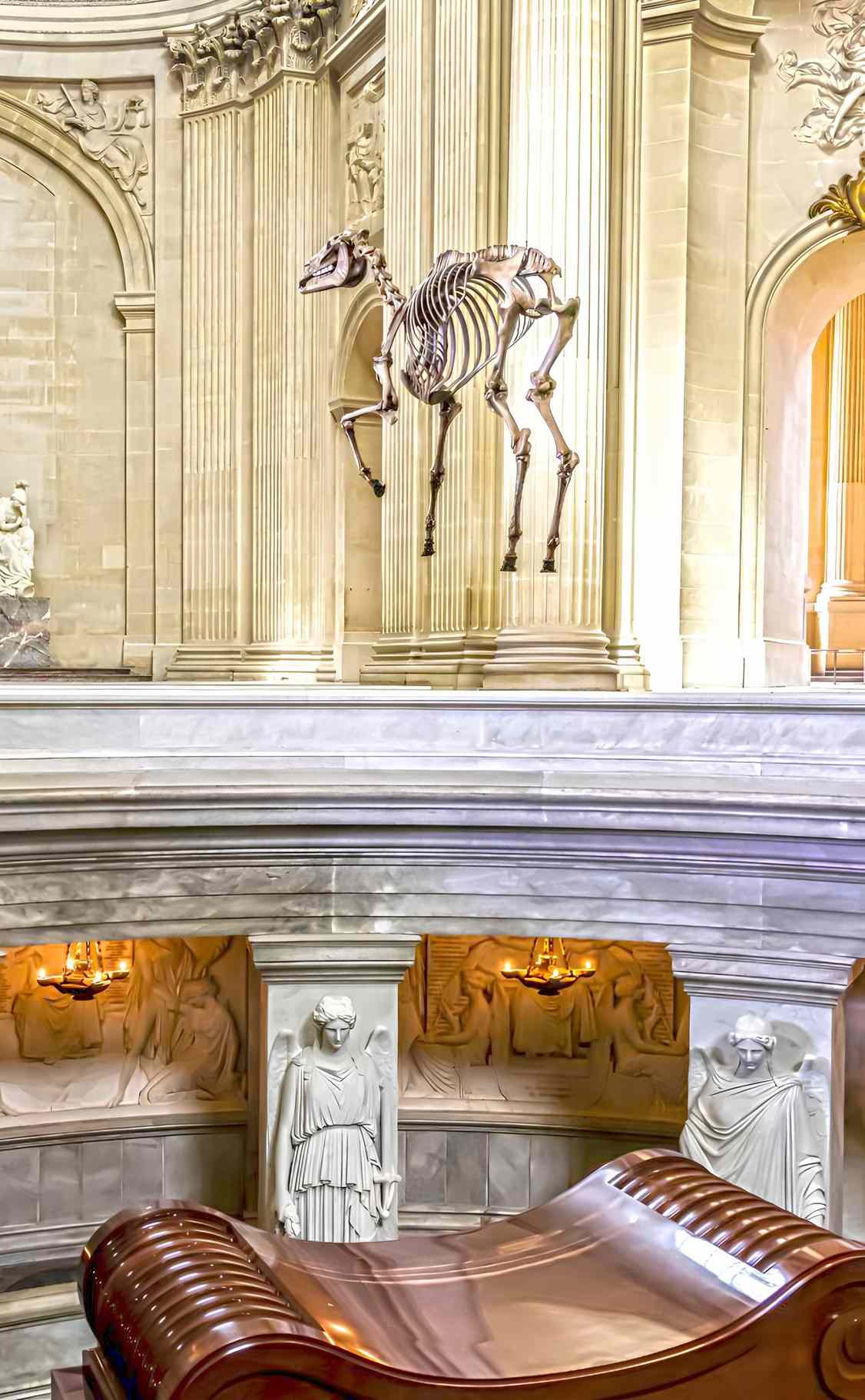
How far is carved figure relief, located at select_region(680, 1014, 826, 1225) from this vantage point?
625 centimetres

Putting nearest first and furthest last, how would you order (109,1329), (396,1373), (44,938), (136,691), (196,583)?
(396,1373), (109,1329), (44,938), (136,691), (196,583)

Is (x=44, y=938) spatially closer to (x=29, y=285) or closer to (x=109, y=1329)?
(x=109, y=1329)

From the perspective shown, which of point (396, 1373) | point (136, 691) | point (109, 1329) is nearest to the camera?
point (396, 1373)

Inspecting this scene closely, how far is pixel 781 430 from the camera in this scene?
13336mm

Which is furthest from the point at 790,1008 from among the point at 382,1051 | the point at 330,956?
the point at 330,956

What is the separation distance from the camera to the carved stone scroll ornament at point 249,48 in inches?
682

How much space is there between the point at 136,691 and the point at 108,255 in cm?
1461

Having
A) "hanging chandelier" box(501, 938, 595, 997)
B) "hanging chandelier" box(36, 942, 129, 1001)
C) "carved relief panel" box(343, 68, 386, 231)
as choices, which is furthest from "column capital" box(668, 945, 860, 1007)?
"carved relief panel" box(343, 68, 386, 231)

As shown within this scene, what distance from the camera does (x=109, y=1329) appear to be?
3.36 m

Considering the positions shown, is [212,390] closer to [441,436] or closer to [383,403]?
[383,403]

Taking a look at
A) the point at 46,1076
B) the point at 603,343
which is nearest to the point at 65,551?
the point at 603,343

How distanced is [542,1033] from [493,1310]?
4.73 metres

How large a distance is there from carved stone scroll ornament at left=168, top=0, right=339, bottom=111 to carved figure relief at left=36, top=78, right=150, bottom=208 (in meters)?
0.99

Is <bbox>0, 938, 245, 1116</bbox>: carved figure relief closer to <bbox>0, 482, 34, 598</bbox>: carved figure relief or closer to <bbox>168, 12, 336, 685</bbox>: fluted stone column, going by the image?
<bbox>168, 12, 336, 685</bbox>: fluted stone column
